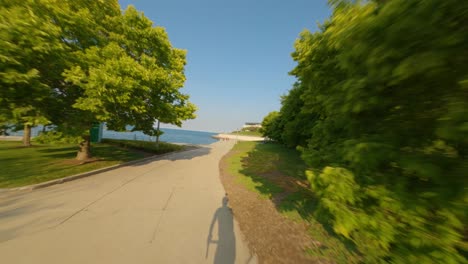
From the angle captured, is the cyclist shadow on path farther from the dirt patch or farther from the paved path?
the dirt patch

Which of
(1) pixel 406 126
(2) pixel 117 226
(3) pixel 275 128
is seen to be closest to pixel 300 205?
(1) pixel 406 126

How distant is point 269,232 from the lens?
4.41 m

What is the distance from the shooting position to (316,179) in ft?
7.22

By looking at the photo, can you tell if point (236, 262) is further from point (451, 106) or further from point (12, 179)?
point (12, 179)

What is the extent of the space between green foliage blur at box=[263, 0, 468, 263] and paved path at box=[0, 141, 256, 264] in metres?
2.76

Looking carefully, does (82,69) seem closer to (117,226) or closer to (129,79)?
(129,79)

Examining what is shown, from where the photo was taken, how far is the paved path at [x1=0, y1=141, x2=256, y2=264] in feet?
11.4

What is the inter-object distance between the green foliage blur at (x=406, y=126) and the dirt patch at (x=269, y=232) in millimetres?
2278

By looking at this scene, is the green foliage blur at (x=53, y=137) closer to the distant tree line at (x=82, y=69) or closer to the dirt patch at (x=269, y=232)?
the distant tree line at (x=82, y=69)

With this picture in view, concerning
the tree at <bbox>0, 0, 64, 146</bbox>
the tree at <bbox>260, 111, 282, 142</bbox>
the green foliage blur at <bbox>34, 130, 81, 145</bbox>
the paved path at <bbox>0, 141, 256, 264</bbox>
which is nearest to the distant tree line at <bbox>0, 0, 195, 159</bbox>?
the tree at <bbox>0, 0, 64, 146</bbox>

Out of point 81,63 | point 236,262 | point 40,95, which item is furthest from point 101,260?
point 81,63

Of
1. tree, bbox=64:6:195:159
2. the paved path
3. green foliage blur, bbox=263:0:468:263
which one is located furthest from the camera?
tree, bbox=64:6:195:159

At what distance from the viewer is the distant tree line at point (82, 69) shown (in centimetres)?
583

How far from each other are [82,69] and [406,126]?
37.6ft
